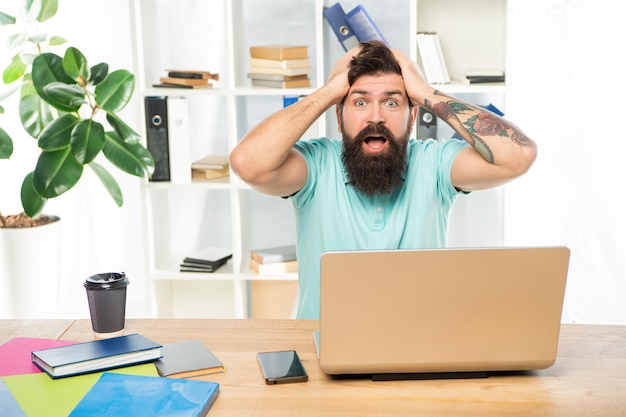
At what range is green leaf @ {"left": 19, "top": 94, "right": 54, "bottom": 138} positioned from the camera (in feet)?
11.1

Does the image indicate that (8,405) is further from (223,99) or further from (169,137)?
(223,99)

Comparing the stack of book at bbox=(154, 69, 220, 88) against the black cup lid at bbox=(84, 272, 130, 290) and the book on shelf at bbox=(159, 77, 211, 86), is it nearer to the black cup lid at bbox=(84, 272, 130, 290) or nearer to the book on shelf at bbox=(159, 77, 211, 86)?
the book on shelf at bbox=(159, 77, 211, 86)

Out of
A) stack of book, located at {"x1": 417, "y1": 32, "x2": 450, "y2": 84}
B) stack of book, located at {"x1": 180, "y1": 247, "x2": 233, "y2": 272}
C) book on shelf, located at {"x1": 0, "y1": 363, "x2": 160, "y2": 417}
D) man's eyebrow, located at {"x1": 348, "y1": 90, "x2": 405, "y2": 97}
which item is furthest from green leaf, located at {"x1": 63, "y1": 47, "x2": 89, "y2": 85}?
book on shelf, located at {"x1": 0, "y1": 363, "x2": 160, "y2": 417}

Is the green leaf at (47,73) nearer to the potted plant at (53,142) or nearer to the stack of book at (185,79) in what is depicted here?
the potted plant at (53,142)

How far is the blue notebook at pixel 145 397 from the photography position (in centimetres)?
151

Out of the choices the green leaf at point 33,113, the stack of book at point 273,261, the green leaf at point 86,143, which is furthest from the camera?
the stack of book at point 273,261

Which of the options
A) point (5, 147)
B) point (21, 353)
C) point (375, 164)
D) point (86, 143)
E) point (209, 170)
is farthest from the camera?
point (209, 170)

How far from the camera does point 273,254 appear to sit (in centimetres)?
369

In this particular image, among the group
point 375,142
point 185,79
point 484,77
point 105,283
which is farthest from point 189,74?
point 105,283

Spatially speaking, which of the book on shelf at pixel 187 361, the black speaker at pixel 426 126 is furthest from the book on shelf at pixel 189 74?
the book on shelf at pixel 187 361

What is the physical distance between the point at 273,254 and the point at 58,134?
1130 millimetres

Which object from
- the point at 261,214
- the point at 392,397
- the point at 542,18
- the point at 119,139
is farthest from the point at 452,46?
the point at 392,397

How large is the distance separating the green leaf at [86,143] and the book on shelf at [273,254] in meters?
0.99

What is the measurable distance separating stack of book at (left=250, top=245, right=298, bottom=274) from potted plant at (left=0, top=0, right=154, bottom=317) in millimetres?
675
